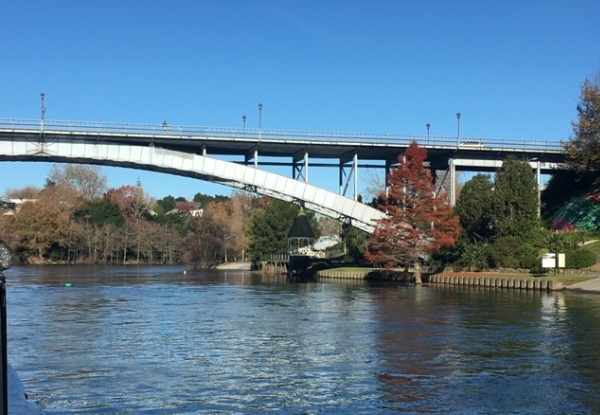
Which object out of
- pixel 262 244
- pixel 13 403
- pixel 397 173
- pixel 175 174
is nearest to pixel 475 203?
pixel 397 173

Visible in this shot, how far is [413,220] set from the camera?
65688 mm

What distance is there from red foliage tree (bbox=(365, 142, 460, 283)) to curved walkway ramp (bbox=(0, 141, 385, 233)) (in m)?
6.65

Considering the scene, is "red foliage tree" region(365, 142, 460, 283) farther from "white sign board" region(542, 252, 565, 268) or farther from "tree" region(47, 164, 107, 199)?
"tree" region(47, 164, 107, 199)

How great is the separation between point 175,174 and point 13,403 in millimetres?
60628

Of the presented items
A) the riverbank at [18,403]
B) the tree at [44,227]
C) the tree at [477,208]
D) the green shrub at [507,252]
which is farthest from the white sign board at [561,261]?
the tree at [44,227]

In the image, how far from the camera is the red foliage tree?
65.0 metres

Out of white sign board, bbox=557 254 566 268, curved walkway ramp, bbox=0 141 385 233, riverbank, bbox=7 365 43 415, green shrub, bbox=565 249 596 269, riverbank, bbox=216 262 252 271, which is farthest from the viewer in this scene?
riverbank, bbox=216 262 252 271

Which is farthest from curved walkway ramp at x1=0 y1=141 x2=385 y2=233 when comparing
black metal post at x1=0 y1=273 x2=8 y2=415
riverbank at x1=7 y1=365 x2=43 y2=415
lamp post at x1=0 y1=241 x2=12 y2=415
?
black metal post at x1=0 y1=273 x2=8 y2=415

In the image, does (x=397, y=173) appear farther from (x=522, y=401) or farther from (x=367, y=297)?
(x=522, y=401)

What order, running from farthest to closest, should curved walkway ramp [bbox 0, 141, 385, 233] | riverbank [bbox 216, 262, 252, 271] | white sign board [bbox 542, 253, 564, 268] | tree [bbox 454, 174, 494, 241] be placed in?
1. riverbank [bbox 216, 262, 252, 271]
2. curved walkway ramp [bbox 0, 141, 385, 233]
3. tree [bbox 454, 174, 494, 241]
4. white sign board [bbox 542, 253, 564, 268]

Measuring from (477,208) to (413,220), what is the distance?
18.8 feet

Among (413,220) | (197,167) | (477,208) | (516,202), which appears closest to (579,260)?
(516,202)

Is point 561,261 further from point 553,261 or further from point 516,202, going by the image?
point 516,202

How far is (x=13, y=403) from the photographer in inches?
496
